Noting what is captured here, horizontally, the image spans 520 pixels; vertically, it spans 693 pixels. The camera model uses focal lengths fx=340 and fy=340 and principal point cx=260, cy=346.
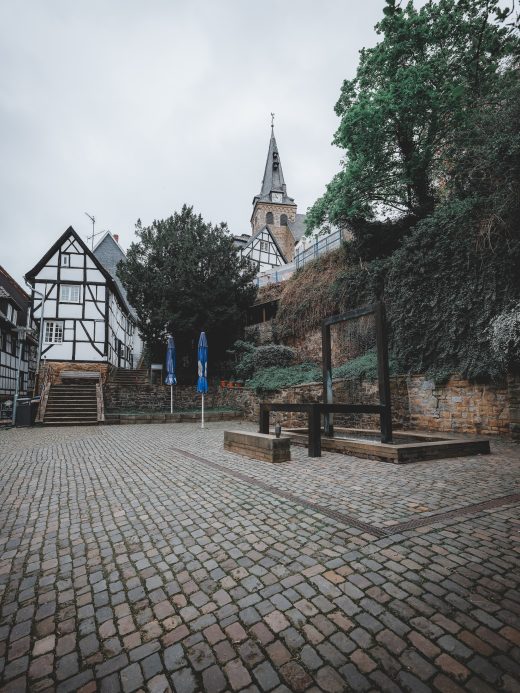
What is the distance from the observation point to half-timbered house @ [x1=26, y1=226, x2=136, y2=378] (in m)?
20.1

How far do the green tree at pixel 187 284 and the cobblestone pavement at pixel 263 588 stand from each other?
14.2 m

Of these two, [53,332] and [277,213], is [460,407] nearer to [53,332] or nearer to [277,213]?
[53,332]

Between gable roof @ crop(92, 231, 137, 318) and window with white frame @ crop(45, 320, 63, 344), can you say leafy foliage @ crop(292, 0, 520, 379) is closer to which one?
window with white frame @ crop(45, 320, 63, 344)

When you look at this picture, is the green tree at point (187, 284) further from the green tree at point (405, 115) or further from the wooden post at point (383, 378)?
the wooden post at point (383, 378)

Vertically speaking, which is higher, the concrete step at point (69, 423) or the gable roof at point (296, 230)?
the gable roof at point (296, 230)

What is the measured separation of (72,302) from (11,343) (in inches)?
201

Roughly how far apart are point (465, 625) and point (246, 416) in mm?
14717

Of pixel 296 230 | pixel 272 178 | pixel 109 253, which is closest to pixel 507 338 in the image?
pixel 109 253

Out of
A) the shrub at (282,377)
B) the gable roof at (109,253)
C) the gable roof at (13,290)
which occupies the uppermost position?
the gable roof at (109,253)

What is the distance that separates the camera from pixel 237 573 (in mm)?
2354

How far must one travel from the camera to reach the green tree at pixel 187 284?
1791 centimetres

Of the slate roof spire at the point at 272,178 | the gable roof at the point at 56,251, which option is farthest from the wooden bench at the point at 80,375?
the slate roof spire at the point at 272,178

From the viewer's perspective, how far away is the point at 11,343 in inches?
851

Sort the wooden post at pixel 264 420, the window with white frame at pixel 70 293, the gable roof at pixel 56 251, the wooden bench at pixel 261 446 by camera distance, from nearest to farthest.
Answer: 1. the wooden bench at pixel 261 446
2. the wooden post at pixel 264 420
3. the gable roof at pixel 56 251
4. the window with white frame at pixel 70 293
